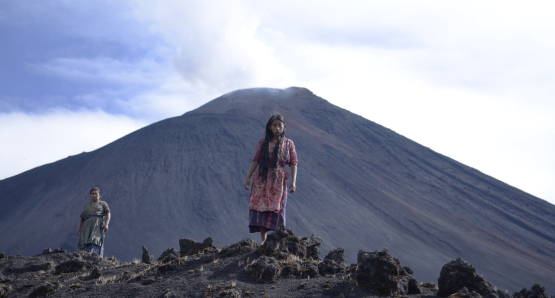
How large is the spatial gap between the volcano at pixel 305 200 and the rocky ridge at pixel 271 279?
15760 millimetres

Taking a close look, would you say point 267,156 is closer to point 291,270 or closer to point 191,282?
point 291,270

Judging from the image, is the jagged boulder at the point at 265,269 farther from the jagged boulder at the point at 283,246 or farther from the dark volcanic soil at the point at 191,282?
the jagged boulder at the point at 283,246

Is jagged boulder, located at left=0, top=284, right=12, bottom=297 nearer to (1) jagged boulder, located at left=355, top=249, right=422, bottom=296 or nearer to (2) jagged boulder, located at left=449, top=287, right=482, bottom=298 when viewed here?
(1) jagged boulder, located at left=355, top=249, right=422, bottom=296

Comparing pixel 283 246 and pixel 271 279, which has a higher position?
pixel 283 246

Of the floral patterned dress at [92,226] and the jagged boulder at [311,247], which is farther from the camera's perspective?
the floral patterned dress at [92,226]

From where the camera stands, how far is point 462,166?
41.9 m

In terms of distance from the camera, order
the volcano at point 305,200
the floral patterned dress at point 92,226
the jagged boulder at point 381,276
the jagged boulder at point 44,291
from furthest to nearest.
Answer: the volcano at point 305,200, the floral patterned dress at point 92,226, the jagged boulder at point 44,291, the jagged boulder at point 381,276

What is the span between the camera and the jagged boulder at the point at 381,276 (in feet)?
11.3

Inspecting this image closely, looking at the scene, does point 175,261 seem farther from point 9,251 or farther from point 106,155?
point 106,155

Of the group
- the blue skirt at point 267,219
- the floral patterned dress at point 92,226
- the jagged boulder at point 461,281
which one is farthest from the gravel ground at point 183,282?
the floral patterned dress at point 92,226

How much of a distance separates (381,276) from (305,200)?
2419cm

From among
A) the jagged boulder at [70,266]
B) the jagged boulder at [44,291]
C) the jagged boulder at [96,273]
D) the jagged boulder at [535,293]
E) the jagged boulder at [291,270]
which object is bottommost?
the jagged boulder at [70,266]

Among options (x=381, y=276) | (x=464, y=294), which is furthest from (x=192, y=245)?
(x=464, y=294)

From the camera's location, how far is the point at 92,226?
6.57 meters
